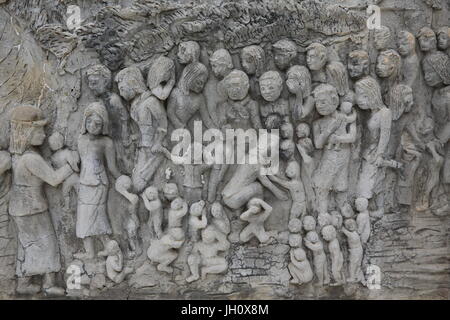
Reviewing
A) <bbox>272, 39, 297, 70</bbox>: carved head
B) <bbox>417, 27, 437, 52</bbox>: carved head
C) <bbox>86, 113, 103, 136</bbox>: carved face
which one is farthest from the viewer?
<bbox>417, 27, 437, 52</bbox>: carved head

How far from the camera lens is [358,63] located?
4.51 metres

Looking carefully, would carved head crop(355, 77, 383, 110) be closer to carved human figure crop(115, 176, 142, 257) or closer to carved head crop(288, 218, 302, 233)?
carved head crop(288, 218, 302, 233)

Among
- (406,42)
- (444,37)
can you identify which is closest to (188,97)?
(406,42)

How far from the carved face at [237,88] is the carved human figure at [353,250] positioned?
1366 mm

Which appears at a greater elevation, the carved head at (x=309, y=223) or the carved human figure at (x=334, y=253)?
the carved head at (x=309, y=223)

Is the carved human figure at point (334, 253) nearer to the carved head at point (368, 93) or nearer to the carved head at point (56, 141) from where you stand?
the carved head at point (368, 93)

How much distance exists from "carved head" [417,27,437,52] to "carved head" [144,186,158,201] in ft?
8.17

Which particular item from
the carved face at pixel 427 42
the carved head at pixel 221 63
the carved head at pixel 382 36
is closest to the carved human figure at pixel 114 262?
the carved head at pixel 221 63

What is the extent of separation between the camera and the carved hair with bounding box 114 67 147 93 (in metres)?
4.37

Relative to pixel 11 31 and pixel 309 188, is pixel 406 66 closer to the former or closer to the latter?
pixel 309 188

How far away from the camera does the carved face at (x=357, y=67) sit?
4.50 metres

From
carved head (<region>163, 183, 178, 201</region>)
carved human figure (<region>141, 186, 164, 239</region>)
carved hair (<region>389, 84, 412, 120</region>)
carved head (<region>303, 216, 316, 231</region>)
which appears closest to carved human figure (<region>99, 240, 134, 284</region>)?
carved human figure (<region>141, 186, 164, 239</region>)

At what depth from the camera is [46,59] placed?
4.47 m

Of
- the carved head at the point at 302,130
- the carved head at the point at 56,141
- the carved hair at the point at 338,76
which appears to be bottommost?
the carved head at the point at 56,141
